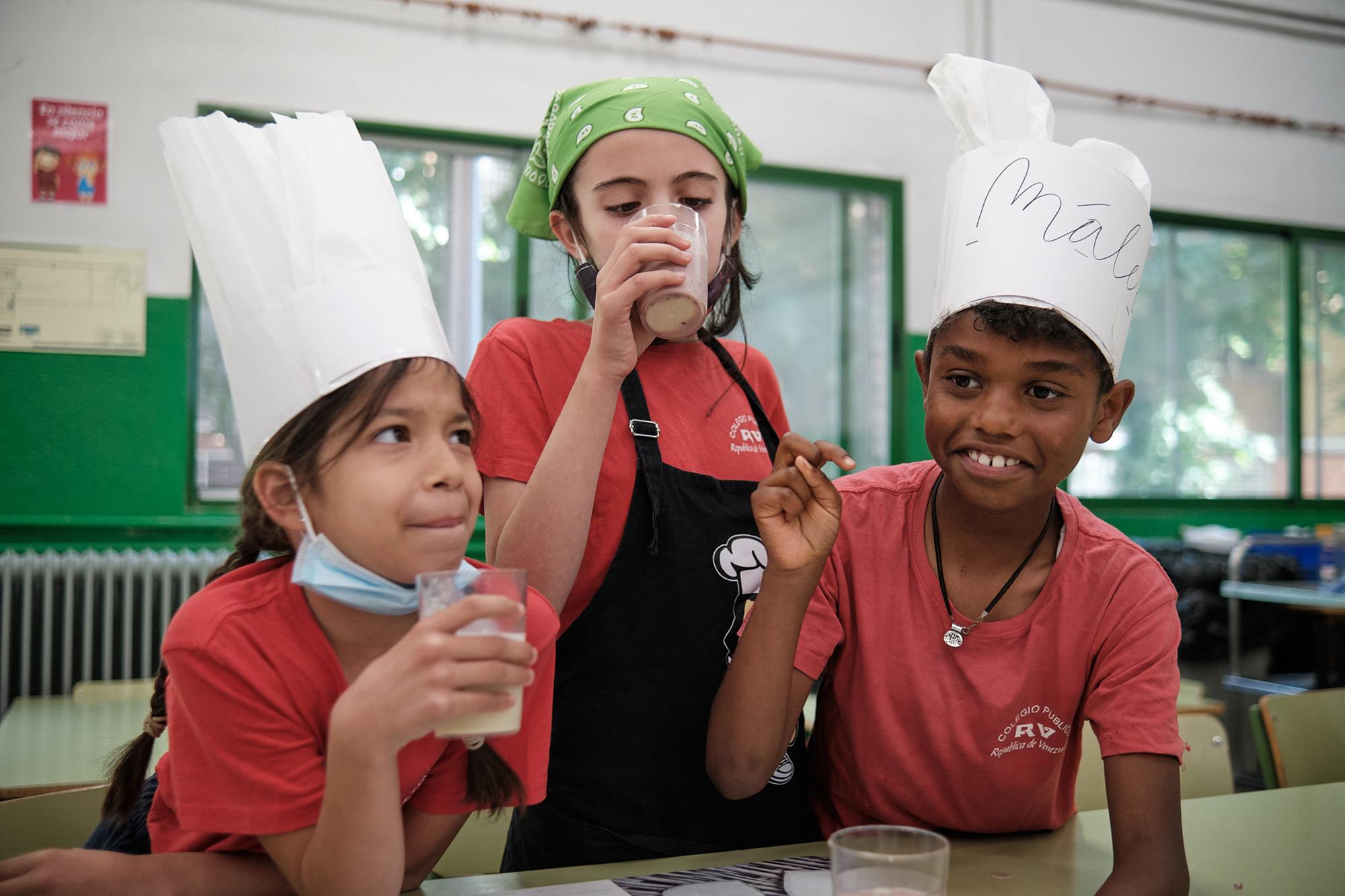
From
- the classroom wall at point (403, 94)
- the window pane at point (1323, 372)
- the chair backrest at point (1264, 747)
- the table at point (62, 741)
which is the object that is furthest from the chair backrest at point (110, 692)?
the window pane at point (1323, 372)

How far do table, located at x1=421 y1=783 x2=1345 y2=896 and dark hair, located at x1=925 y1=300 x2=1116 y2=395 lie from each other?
24.8 inches

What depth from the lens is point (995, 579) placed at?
138cm

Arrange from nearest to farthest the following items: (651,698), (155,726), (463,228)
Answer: (155,726), (651,698), (463,228)

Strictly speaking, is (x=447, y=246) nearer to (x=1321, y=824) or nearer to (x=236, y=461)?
(x=236, y=461)

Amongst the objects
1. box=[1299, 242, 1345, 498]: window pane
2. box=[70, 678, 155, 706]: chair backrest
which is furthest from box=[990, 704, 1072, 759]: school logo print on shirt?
box=[1299, 242, 1345, 498]: window pane

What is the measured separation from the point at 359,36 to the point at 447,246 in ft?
3.27

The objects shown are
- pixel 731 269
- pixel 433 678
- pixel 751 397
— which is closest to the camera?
pixel 433 678

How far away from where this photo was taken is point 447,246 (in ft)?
15.6

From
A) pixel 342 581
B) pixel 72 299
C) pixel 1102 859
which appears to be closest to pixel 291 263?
pixel 342 581

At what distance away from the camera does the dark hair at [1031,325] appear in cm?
126

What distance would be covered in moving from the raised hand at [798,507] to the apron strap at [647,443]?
156 millimetres

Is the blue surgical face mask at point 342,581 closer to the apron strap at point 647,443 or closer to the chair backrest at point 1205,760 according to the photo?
the apron strap at point 647,443

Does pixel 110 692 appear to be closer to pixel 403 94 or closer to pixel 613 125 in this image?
pixel 613 125

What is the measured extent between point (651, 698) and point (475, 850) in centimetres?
49
